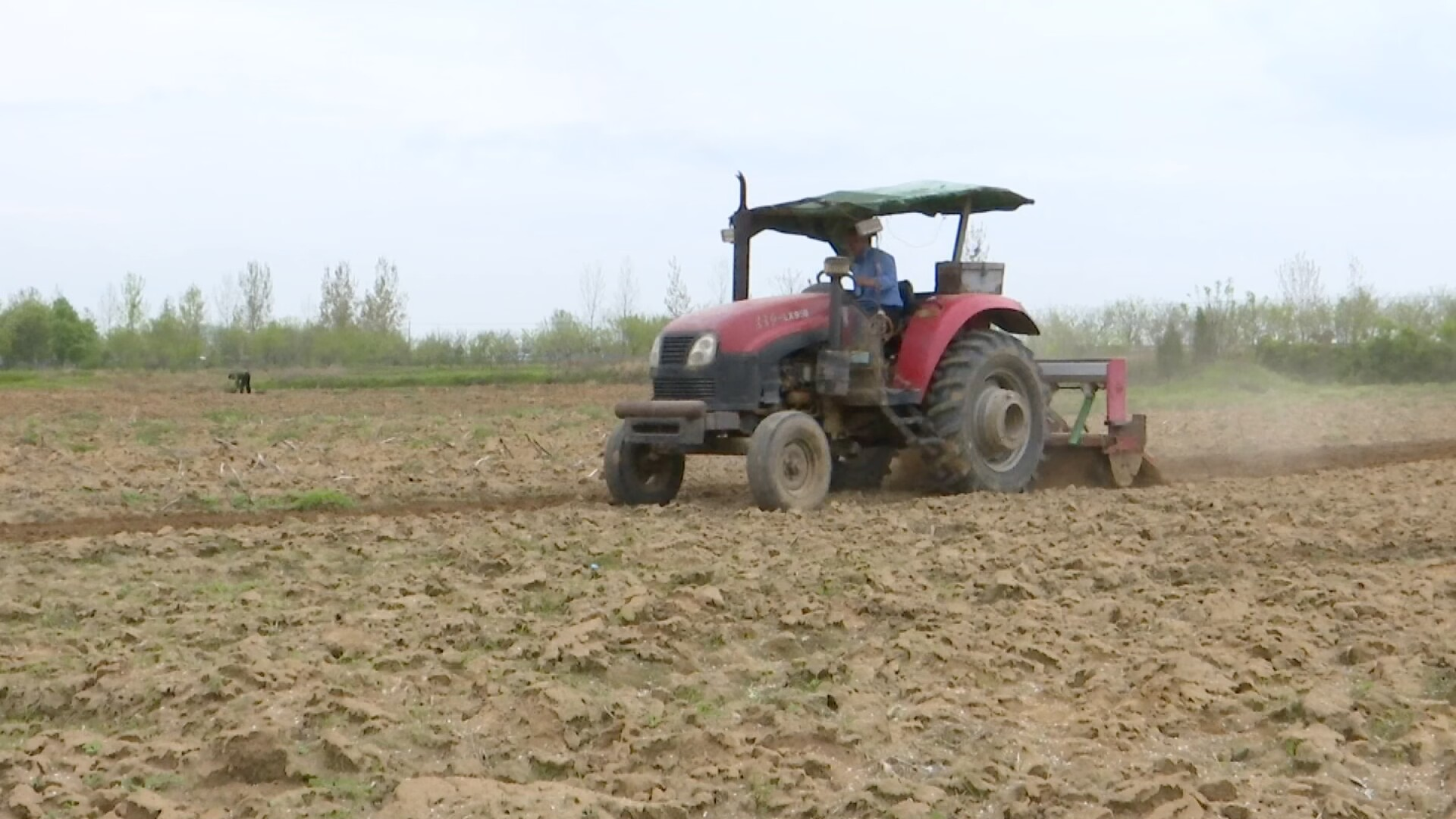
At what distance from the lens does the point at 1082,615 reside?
20.9 ft

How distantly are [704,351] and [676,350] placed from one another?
0.77ft

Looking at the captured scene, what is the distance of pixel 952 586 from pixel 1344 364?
29.5 m

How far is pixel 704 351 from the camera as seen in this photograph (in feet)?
31.6

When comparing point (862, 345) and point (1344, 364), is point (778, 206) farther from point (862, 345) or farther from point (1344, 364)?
point (1344, 364)

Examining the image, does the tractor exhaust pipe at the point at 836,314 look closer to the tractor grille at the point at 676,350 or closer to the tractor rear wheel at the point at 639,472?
the tractor grille at the point at 676,350

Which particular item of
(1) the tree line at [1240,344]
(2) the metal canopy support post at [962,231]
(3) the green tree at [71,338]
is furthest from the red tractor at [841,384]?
(3) the green tree at [71,338]

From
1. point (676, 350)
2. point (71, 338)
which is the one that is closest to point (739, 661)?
point (676, 350)

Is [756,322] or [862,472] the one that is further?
[862,472]

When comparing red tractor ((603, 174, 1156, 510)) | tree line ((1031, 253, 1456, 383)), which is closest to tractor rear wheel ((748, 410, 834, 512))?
red tractor ((603, 174, 1156, 510))

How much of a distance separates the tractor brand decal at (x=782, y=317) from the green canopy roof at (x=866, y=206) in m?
0.60

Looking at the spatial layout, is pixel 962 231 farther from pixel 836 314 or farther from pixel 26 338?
pixel 26 338

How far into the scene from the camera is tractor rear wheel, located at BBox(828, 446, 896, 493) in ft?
36.9

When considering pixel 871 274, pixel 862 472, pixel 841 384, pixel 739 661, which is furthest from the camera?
pixel 862 472

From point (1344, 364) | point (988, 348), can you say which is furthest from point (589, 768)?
point (1344, 364)
